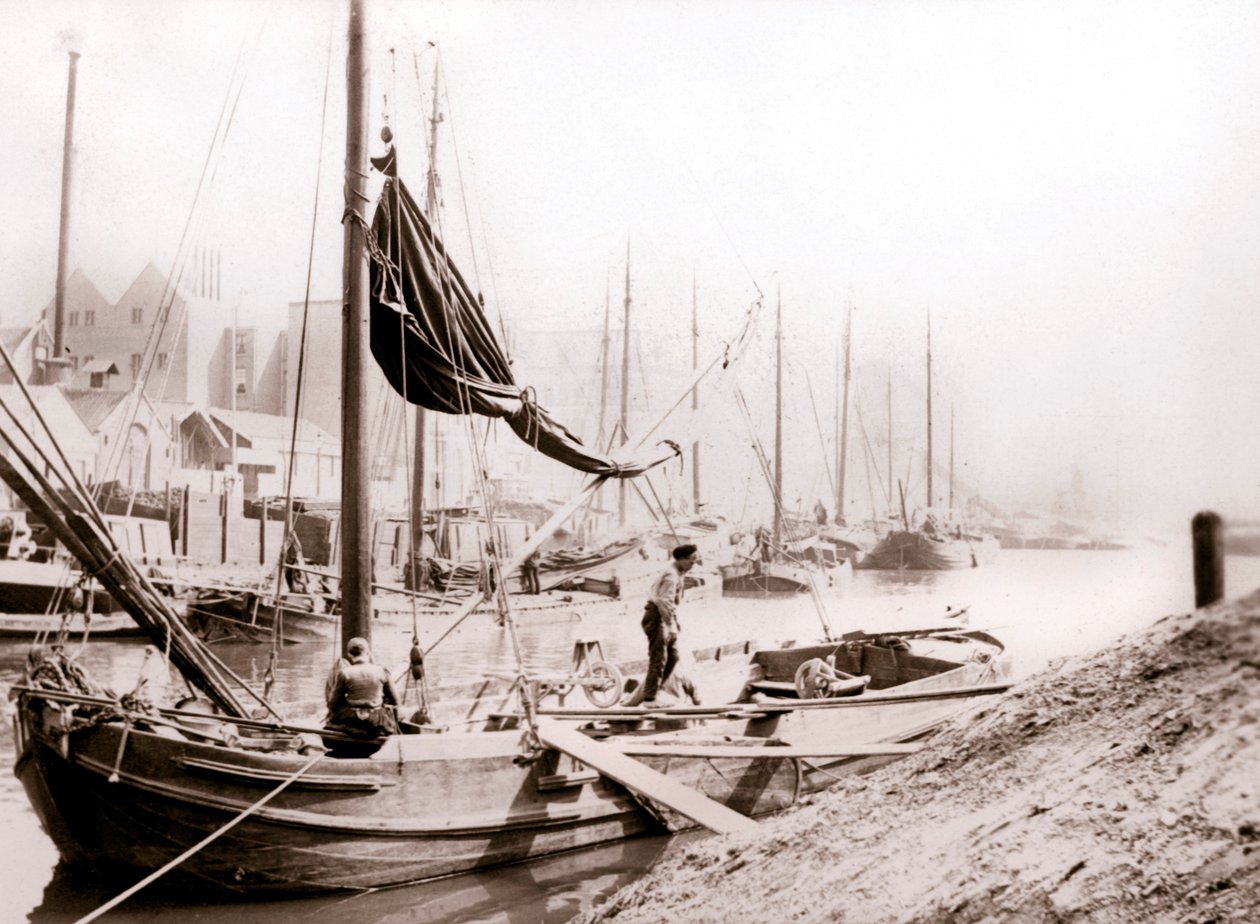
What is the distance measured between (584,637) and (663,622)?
826 centimetres

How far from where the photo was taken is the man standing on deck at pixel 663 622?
26.8ft

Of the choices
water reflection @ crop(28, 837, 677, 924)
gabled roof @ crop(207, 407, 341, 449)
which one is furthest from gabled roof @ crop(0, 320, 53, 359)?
water reflection @ crop(28, 837, 677, 924)

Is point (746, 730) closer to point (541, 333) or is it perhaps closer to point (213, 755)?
point (213, 755)

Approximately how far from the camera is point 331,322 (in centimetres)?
4578

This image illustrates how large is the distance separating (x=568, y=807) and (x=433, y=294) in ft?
14.8

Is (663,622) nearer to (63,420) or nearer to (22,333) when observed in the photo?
(63,420)

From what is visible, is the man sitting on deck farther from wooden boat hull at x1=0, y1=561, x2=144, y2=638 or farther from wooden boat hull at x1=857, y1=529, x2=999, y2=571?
wooden boat hull at x1=857, y1=529, x2=999, y2=571

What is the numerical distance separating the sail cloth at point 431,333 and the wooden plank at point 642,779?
3.01 meters

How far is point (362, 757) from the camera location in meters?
6.73

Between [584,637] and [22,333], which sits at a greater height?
Answer: [22,333]

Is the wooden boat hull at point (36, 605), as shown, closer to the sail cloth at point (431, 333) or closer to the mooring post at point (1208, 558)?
the sail cloth at point (431, 333)

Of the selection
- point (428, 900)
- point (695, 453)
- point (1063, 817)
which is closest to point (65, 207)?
point (428, 900)

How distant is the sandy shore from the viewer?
2598mm

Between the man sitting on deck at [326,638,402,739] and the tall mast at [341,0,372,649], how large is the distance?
3.06ft
